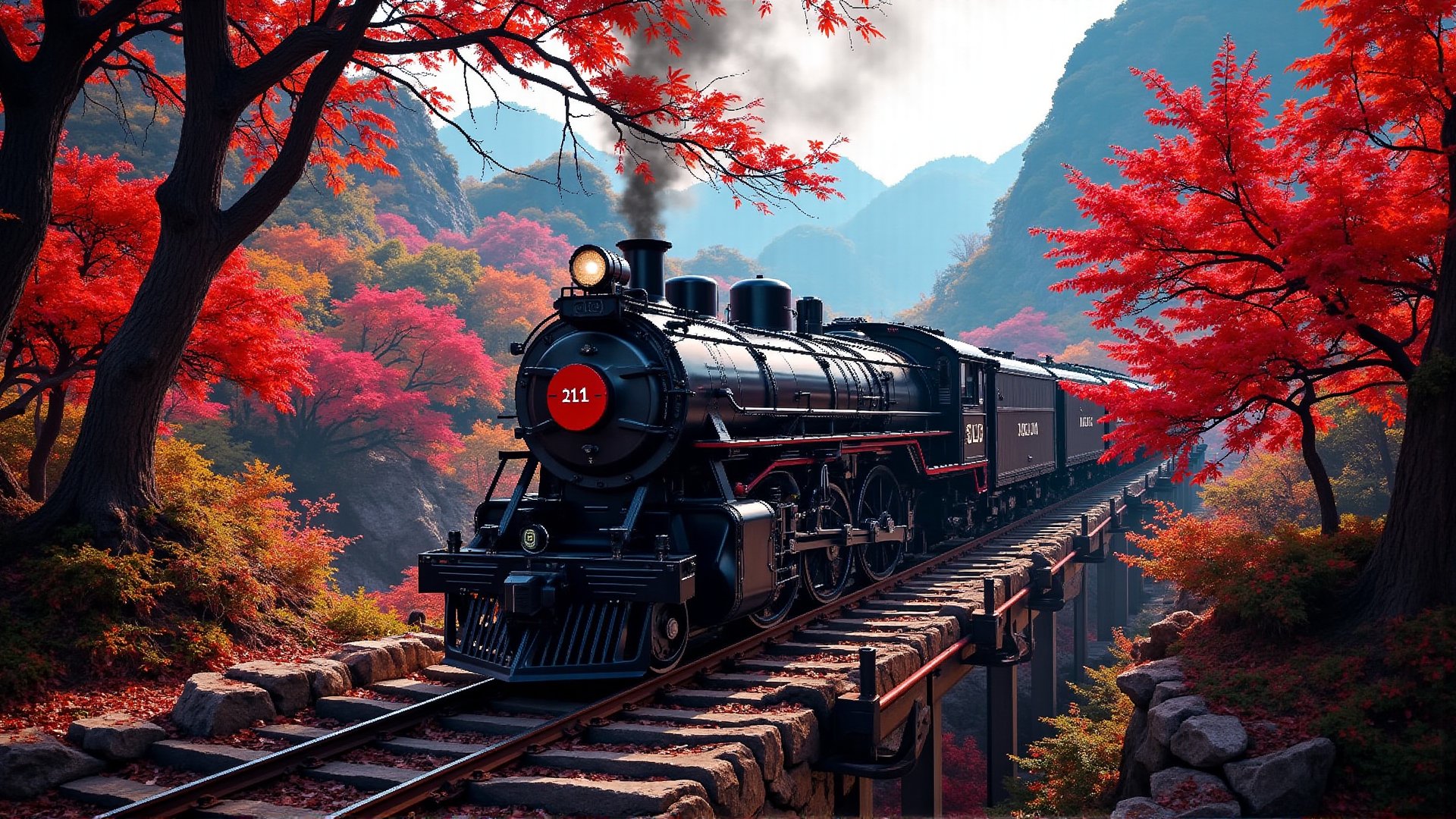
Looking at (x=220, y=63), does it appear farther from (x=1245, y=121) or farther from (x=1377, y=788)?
(x=1377, y=788)

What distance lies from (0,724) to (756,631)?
5.54 m

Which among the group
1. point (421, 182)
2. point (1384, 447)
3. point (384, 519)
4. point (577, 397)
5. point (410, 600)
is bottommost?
point (410, 600)

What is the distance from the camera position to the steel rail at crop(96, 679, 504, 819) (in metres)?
4.86

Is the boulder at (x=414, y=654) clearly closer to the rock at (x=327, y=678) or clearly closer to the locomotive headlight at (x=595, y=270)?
the rock at (x=327, y=678)

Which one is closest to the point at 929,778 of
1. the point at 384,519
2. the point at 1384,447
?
the point at 1384,447

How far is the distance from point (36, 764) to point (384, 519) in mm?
25929

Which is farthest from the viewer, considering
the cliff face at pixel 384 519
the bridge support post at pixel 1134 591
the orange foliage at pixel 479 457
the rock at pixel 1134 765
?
the bridge support post at pixel 1134 591

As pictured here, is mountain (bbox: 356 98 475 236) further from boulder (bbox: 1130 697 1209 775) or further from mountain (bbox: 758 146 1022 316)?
mountain (bbox: 758 146 1022 316)

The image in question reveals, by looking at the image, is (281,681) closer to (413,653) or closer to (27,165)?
(413,653)

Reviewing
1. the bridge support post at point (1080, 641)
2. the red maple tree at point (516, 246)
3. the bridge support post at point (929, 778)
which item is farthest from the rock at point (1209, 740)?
the red maple tree at point (516, 246)

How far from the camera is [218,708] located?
622 centimetres

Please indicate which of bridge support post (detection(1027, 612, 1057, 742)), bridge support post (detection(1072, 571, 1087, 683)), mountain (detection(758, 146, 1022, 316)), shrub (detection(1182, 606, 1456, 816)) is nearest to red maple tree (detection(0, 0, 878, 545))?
shrub (detection(1182, 606, 1456, 816))

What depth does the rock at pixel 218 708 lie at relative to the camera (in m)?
6.21

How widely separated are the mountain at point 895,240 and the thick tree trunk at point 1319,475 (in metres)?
120
